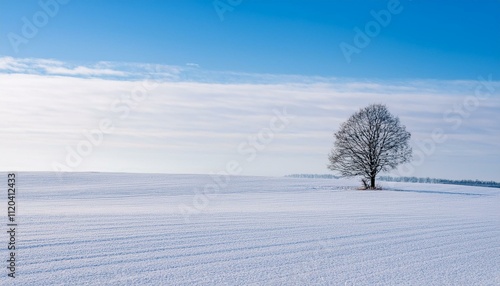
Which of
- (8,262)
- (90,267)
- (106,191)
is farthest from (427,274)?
(106,191)

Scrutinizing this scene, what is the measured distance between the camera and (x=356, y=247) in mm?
10938

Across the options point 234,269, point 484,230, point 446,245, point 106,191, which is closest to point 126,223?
point 234,269

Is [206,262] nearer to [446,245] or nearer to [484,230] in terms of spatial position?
[446,245]

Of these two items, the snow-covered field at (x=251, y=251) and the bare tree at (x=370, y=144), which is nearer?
the snow-covered field at (x=251, y=251)

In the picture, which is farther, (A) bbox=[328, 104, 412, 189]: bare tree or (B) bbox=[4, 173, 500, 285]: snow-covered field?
(A) bbox=[328, 104, 412, 189]: bare tree

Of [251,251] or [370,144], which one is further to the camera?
[370,144]

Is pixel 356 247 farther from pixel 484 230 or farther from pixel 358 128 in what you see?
pixel 358 128

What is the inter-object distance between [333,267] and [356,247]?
241cm

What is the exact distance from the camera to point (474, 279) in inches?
322

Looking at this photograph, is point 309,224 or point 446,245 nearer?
point 446,245

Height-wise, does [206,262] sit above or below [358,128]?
below

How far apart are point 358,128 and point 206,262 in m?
39.0

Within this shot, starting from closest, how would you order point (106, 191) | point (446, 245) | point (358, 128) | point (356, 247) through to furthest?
1. point (356, 247)
2. point (446, 245)
3. point (106, 191)
4. point (358, 128)

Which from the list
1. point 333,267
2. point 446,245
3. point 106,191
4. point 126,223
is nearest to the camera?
point 333,267
